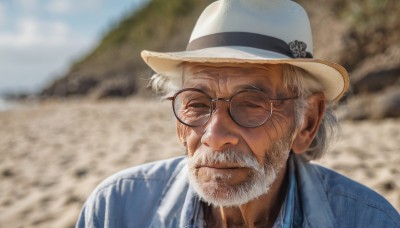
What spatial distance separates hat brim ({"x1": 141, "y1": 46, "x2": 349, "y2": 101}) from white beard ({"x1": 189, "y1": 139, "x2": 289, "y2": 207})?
14.5 inches

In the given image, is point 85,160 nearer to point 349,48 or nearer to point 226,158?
point 226,158

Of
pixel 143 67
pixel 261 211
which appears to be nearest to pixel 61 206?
pixel 261 211

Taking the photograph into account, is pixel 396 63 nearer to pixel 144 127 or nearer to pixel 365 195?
pixel 144 127

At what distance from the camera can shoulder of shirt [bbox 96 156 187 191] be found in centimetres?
223

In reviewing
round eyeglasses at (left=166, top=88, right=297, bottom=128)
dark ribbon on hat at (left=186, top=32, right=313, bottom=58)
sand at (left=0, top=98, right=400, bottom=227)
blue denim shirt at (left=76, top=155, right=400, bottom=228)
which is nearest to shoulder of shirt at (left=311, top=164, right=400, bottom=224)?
blue denim shirt at (left=76, top=155, right=400, bottom=228)

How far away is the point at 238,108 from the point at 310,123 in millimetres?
453

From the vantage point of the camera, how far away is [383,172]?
4297mm

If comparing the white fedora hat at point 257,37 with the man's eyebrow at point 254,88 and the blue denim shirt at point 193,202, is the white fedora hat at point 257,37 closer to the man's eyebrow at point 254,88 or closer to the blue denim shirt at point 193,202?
the man's eyebrow at point 254,88

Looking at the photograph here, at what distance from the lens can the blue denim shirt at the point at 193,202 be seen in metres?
2.01

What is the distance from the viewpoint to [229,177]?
6.29 feet

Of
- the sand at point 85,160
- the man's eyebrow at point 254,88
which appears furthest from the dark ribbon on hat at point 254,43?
the sand at point 85,160

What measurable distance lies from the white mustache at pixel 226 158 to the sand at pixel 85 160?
84cm

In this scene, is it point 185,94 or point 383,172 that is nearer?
point 185,94

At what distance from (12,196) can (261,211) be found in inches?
119
